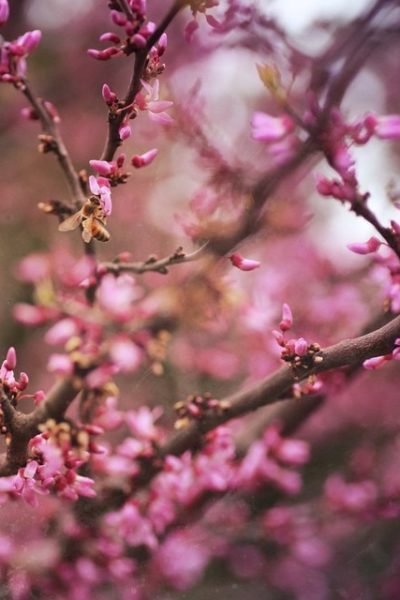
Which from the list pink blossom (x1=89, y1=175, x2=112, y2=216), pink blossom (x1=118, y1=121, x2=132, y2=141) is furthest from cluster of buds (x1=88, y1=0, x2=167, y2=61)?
pink blossom (x1=89, y1=175, x2=112, y2=216)

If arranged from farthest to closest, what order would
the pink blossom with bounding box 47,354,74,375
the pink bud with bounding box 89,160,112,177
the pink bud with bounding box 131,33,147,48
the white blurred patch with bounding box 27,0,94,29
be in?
the white blurred patch with bounding box 27,0,94,29 → the pink blossom with bounding box 47,354,74,375 → the pink bud with bounding box 89,160,112,177 → the pink bud with bounding box 131,33,147,48

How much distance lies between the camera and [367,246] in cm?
116

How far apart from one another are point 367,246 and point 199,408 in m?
0.57

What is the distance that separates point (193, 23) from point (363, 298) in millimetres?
1748

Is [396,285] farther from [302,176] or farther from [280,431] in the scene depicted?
[280,431]

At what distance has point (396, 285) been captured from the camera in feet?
4.26

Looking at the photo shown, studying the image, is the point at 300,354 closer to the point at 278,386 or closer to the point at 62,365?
the point at 278,386

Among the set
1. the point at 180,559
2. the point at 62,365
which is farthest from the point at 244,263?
the point at 180,559

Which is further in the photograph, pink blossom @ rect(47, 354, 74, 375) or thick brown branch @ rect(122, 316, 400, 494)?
pink blossom @ rect(47, 354, 74, 375)

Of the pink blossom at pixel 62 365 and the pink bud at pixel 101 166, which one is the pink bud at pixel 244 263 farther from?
the pink blossom at pixel 62 365

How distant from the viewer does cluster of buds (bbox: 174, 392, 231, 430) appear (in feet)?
4.72

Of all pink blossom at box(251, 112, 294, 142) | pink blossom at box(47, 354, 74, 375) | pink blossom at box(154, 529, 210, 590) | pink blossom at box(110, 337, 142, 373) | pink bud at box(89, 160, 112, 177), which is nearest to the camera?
pink bud at box(89, 160, 112, 177)

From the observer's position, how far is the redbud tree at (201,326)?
1.14 metres

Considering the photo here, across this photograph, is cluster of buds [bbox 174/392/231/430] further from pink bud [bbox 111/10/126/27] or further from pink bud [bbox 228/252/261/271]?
pink bud [bbox 111/10/126/27]
